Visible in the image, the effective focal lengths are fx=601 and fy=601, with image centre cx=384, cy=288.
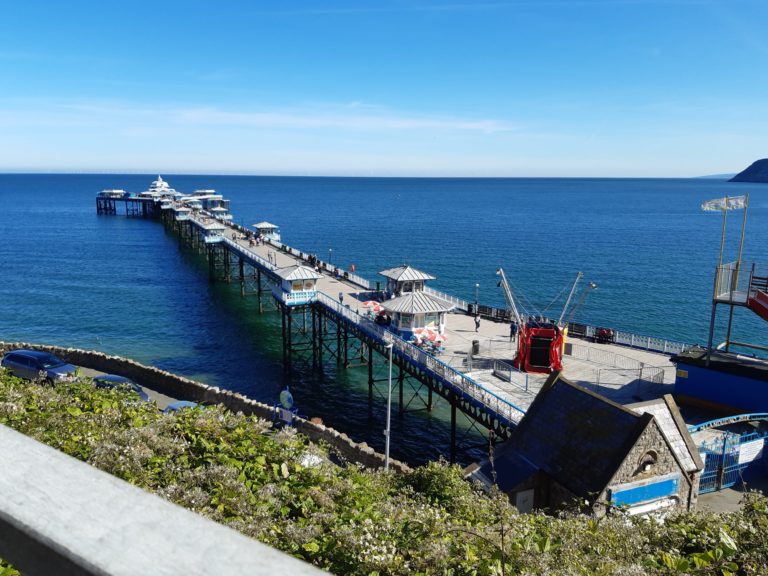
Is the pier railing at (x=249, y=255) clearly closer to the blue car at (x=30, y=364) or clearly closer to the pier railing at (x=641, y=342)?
the blue car at (x=30, y=364)

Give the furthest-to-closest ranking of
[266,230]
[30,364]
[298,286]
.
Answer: [266,230], [298,286], [30,364]

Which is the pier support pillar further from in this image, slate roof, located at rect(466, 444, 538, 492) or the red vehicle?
slate roof, located at rect(466, 444, 538, 492)

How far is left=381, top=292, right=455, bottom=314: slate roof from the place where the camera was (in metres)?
33.2

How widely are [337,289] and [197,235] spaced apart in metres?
64.0

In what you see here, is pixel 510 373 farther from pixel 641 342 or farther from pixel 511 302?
pixel 641 342

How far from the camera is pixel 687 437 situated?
18734 mm

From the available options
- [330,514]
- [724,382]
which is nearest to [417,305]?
[724,382]

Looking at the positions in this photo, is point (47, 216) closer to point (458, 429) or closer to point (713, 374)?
point (458, 429)

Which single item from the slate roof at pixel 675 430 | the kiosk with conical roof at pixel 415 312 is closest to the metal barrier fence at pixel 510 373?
the kiosk with conical roof at pixel 415 312

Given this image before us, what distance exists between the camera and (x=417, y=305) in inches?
1315

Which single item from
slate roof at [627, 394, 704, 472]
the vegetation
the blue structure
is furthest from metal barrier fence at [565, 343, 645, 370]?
the vegetation

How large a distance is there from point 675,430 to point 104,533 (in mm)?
20147

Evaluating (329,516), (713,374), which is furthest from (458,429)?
(329,516)

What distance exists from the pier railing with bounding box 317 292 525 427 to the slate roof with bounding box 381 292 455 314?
143 centimetres
